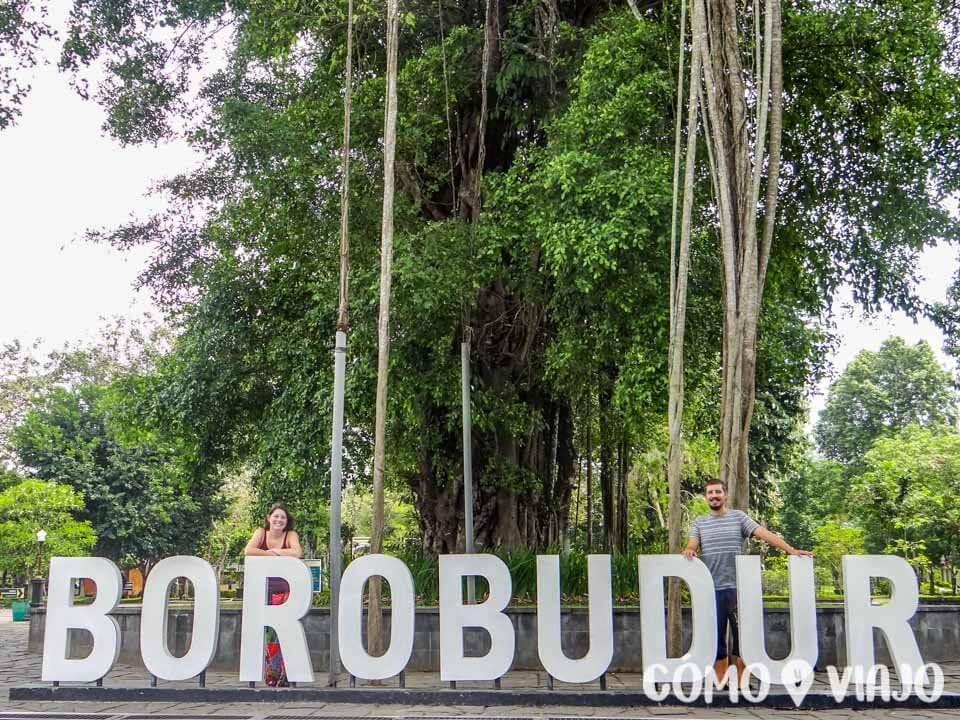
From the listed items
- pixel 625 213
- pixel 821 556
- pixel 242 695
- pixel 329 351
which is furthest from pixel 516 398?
pixel 821 556

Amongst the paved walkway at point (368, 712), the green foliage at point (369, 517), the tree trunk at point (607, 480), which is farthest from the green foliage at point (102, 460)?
the paved walkway at point (368, 712)

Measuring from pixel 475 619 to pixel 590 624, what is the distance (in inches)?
30.3

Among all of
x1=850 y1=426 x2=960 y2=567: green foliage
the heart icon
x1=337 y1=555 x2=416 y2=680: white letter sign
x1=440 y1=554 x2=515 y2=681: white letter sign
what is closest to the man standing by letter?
the heart icon

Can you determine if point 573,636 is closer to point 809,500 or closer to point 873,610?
point 873,610

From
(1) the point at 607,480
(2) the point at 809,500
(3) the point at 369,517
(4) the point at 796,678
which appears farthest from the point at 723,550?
(3) the point at 369,517

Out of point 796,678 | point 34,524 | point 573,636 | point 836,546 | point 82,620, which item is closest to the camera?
point 796,678

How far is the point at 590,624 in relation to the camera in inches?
257

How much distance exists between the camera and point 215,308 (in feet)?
42.8

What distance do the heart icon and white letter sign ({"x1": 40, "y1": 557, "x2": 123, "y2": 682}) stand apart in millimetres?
4492

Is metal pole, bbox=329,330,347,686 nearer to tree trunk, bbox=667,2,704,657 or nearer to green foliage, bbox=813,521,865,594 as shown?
tree trunk, bbox=667,2,704,657

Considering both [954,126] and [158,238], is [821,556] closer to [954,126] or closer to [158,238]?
[954,126]

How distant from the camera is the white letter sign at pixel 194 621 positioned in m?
6.71

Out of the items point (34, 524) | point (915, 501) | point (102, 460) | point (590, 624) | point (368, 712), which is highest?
point (102, 460)

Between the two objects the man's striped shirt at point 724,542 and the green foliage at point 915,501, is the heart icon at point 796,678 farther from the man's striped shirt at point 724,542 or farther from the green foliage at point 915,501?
the green foliage at point 915,501
